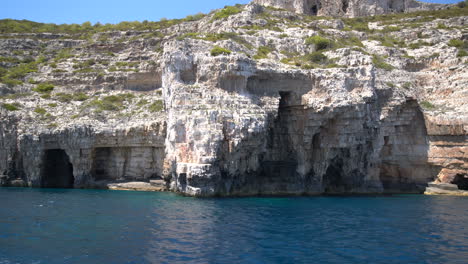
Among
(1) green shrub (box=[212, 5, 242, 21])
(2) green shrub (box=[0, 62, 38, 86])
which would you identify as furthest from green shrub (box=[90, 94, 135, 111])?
(1) green shrub (box=[212, 5, 242, 21])

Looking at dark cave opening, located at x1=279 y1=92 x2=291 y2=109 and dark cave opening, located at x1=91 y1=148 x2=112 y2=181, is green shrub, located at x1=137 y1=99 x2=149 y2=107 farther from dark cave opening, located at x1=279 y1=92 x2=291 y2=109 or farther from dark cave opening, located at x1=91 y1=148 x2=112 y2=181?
dark cave opening, located at x1=279 y1=92 x2=291 y2=109

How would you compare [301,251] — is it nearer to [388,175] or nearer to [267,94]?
[267,94]

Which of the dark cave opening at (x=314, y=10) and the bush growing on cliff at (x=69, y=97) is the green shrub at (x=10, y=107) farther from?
the dark cave opening at (x=314, y=10)

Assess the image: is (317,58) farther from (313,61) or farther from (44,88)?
(44,88)

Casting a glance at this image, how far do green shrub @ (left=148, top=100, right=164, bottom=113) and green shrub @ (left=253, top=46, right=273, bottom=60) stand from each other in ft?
41.1

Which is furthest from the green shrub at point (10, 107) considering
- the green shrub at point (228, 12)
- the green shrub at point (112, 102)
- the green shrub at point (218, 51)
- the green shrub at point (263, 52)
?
the green shrub at point (228, 12)

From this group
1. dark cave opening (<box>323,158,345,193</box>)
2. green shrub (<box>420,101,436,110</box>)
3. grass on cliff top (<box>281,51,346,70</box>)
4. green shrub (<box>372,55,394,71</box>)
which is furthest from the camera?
green shrub (<box>372,55,394,71</box>)

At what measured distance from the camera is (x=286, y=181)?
36562 mm

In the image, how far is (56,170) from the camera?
43875mm

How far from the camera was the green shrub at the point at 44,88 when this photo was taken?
50481 millimetres

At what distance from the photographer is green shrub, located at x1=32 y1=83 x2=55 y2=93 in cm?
5048

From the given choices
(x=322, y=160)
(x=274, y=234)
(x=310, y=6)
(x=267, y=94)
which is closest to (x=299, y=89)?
(x=267, y=94)

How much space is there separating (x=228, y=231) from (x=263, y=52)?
27009 mm

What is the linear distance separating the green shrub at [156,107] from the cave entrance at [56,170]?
11.6 metres
